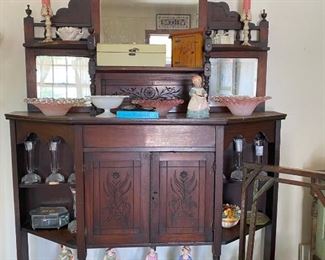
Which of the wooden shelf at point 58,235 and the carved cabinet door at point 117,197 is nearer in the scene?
the carved cabinet door at point 117,197

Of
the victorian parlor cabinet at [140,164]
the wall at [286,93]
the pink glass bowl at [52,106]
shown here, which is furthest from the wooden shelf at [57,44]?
the pink glass bowl at [52,106]

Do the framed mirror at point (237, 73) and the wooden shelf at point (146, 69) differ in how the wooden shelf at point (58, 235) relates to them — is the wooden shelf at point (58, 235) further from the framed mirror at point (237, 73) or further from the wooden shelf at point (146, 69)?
the framed mirror at point (237, 73)

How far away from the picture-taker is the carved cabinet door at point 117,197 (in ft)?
5.85

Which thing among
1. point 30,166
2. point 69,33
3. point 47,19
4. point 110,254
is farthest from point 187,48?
point 110,254

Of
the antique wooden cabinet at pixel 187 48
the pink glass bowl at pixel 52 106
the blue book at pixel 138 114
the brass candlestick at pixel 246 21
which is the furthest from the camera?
the brass candlestick at pixel 246 21

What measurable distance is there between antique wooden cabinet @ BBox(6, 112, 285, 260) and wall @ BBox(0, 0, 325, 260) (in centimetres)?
42

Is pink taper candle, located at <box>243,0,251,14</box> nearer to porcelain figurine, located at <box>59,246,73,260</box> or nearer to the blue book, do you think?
the blue book

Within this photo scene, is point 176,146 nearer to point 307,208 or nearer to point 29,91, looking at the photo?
point 29,91

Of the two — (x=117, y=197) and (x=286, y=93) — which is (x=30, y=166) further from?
(x=286, y=93)

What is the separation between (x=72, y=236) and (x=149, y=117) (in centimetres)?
78

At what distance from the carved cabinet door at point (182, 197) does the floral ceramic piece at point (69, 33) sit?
797 millimetres

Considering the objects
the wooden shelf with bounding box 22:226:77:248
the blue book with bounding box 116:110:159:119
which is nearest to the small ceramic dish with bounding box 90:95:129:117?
the blue book with bounding box 116:110:159:119

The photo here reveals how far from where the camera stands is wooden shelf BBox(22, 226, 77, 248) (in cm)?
190

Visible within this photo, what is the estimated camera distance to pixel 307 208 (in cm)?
237
